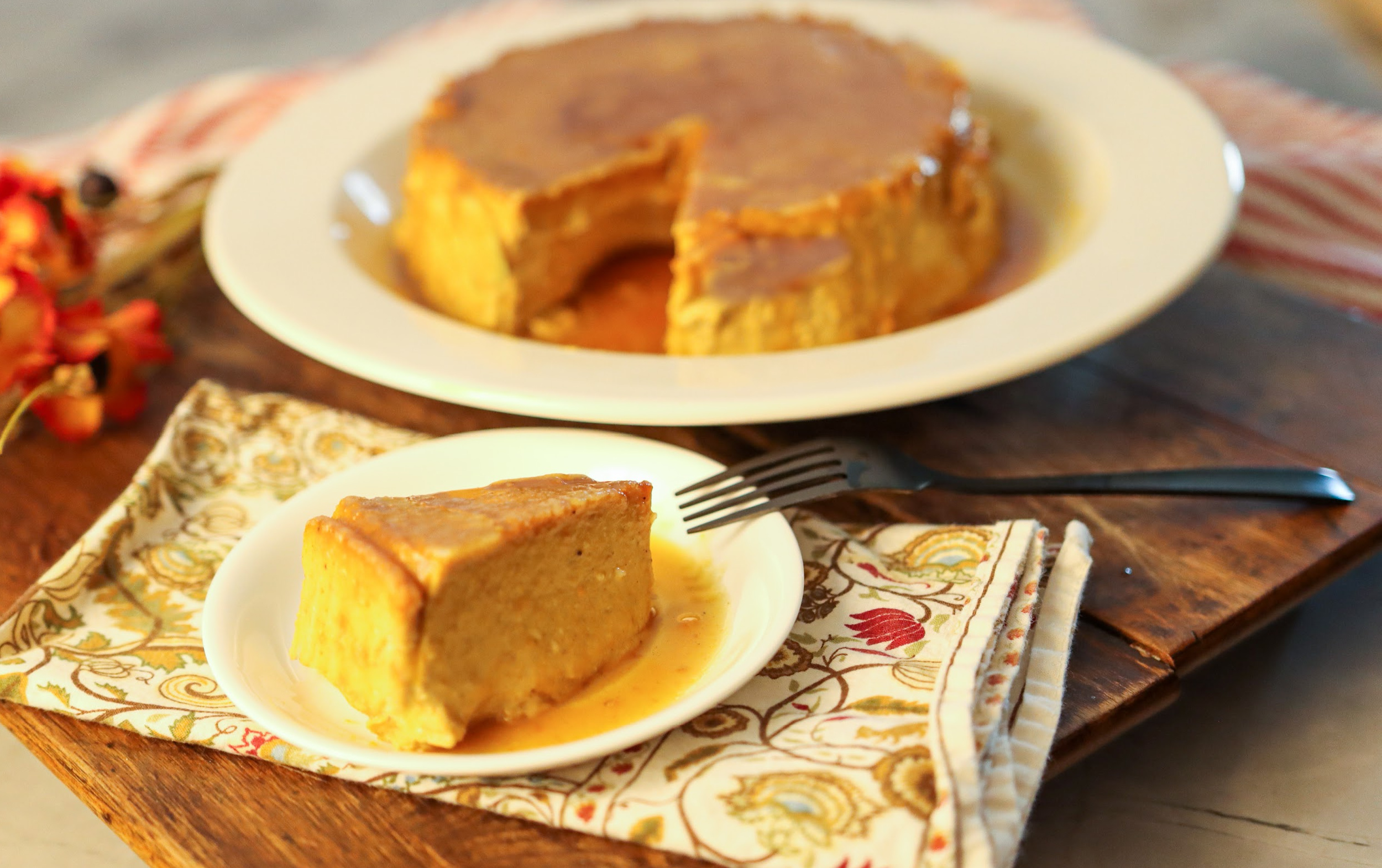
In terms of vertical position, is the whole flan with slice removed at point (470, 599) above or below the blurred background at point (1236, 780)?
above

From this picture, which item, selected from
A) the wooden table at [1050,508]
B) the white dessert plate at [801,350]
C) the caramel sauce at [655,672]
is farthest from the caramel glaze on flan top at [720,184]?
the caramel sauce at [655,672]

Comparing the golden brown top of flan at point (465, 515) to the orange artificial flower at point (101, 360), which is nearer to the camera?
the golden brown top of flan at point (465, 515)

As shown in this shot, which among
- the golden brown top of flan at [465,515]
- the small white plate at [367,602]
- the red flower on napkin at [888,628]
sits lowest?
the red flower on napkin at [888,628]

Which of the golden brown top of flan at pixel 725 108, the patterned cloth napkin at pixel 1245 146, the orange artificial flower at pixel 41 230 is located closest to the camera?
the orange artificial flower at pixel 41 230

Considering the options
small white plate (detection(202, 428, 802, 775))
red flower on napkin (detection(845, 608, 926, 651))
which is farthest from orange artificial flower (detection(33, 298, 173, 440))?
red flower on napkin (detection(845, 608, 926, 651))

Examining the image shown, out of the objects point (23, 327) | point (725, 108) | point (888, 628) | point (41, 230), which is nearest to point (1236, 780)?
point (888, 628)

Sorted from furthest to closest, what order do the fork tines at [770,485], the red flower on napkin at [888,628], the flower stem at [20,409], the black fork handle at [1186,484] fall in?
the flower stem at [20,409] < the black fork handle at [1186,484] < the fork tines at [770,485] < the red flower on napkin at [888,628]

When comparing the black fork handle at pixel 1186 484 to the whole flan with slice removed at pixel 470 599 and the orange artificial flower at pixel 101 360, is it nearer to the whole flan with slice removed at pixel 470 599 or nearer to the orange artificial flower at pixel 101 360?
the whole flan with slice removed at pixel 470 599
